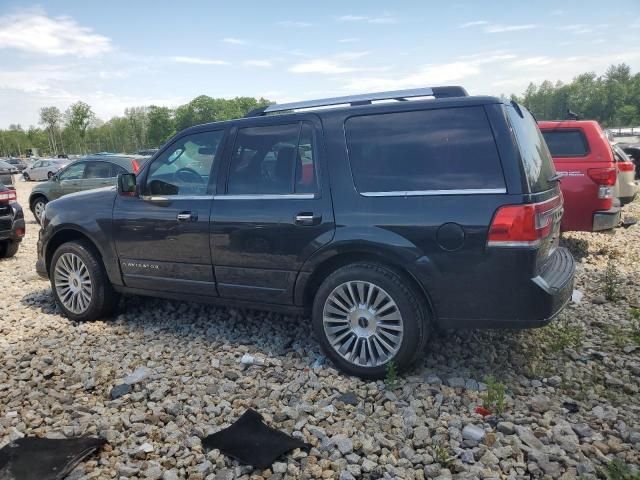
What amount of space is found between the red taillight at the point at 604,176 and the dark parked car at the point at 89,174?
9605 millimetres

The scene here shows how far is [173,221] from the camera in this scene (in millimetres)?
4453

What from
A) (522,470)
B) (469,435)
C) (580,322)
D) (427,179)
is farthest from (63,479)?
(580,322)

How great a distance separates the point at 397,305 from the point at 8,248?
777 cm

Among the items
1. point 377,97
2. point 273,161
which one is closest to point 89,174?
point 273,161

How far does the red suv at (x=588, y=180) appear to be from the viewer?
22.6ft

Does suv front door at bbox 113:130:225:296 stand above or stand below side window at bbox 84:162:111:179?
below

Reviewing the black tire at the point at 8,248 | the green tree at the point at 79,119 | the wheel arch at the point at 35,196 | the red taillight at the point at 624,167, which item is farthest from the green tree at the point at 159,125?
the red taillight at the point at 624,167

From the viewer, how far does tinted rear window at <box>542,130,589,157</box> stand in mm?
7234

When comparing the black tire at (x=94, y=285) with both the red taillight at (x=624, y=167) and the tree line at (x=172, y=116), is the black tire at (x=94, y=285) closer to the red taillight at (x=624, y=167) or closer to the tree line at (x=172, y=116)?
the red taillight at (x=624, y=167)

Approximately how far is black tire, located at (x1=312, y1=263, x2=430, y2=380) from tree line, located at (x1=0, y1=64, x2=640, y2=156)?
80.4m

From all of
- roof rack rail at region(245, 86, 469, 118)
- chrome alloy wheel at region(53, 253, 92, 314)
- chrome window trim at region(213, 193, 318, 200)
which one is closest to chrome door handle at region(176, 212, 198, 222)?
chrome window trim at region(213, 193, 318, 200)

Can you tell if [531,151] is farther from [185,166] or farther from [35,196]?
[35,196]

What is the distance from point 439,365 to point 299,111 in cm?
237

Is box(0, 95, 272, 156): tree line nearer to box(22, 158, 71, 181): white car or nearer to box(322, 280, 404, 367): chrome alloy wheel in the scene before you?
box(22, 158, 71, 181): white car
